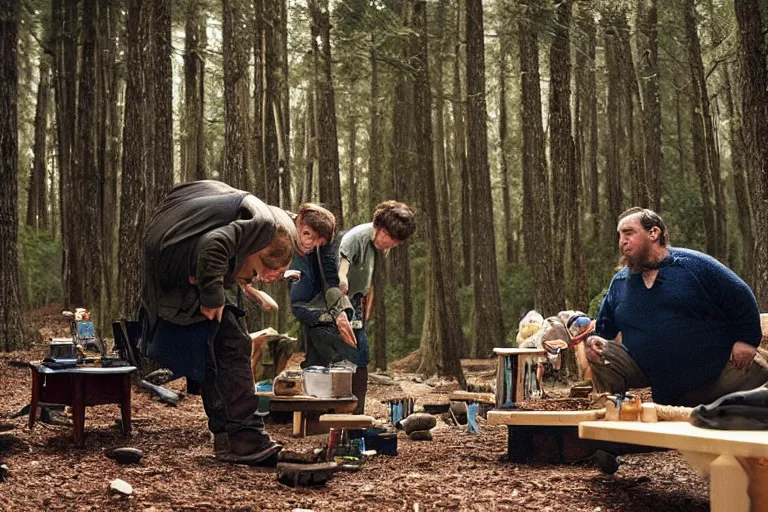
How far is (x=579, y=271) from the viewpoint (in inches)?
479

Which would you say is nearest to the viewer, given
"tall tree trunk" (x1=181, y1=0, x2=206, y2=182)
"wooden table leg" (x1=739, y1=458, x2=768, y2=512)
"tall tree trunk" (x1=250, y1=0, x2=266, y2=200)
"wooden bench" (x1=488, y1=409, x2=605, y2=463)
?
Answer: "wooden table leg" (x1=739, y1=458, x2=768, y2=512)

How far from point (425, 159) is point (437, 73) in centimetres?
1066

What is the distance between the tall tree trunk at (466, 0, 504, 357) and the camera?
640 inches

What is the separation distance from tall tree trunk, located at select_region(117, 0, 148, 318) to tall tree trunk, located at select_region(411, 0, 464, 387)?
12.8 ft

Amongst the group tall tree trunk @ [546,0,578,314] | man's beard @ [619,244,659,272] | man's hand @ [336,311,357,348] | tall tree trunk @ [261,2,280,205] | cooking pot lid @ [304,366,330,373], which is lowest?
cooking pot lid @ [304,366,330,373]

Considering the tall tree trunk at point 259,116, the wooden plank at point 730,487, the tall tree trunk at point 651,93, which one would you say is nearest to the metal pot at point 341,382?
the wooden plank at point 730,487

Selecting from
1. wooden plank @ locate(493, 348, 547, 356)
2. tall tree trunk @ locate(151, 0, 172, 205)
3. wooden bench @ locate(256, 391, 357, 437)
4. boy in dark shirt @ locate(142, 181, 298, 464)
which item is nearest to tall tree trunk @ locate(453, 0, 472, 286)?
tall tree trunk @ locate(151, 0, 172, 205)

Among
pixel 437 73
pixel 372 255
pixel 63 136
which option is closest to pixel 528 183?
pixel 437 73

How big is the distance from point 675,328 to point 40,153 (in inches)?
935

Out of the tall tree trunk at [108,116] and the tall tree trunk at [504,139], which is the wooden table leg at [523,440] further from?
the tall tree trunk at [504,139]

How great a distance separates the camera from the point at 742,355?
4.93m

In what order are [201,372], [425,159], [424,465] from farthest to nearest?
[425,159] → [424,465] → [201,372]

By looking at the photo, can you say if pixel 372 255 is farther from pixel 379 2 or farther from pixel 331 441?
pixel 379 2

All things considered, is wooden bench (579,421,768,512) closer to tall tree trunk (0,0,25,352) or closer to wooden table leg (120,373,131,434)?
wooden table leg (120,373,131,434)
